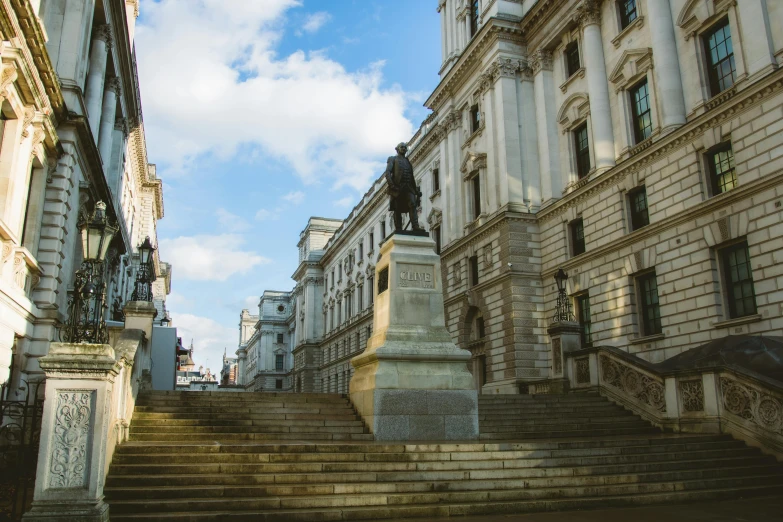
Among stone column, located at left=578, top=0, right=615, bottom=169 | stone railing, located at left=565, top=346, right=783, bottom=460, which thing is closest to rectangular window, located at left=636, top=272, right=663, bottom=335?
stone column, located at left=578, top=0, right=615, bottom=169

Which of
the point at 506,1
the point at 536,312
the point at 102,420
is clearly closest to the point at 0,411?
the point at 102,420

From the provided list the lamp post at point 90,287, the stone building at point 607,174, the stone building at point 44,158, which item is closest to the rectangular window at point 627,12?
the stone building at point 607,174

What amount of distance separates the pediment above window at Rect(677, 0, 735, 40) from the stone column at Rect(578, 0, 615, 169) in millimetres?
4609

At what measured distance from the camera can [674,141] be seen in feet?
73.4

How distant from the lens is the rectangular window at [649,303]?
23.1m

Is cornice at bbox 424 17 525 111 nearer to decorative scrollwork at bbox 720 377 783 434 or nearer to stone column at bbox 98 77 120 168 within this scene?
stone column at bbox 98 77 120 168

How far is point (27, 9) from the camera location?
15.9 metres

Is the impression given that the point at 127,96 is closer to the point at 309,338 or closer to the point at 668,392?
the point at 668,392

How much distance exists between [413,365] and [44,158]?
13694mm

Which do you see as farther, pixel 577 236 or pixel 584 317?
pixel 577 236

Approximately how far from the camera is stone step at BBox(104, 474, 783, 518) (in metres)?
8.22

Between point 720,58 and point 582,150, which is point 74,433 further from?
point 582,150

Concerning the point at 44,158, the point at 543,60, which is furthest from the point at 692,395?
the point at 543,60

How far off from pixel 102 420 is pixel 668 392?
40.1 feet
